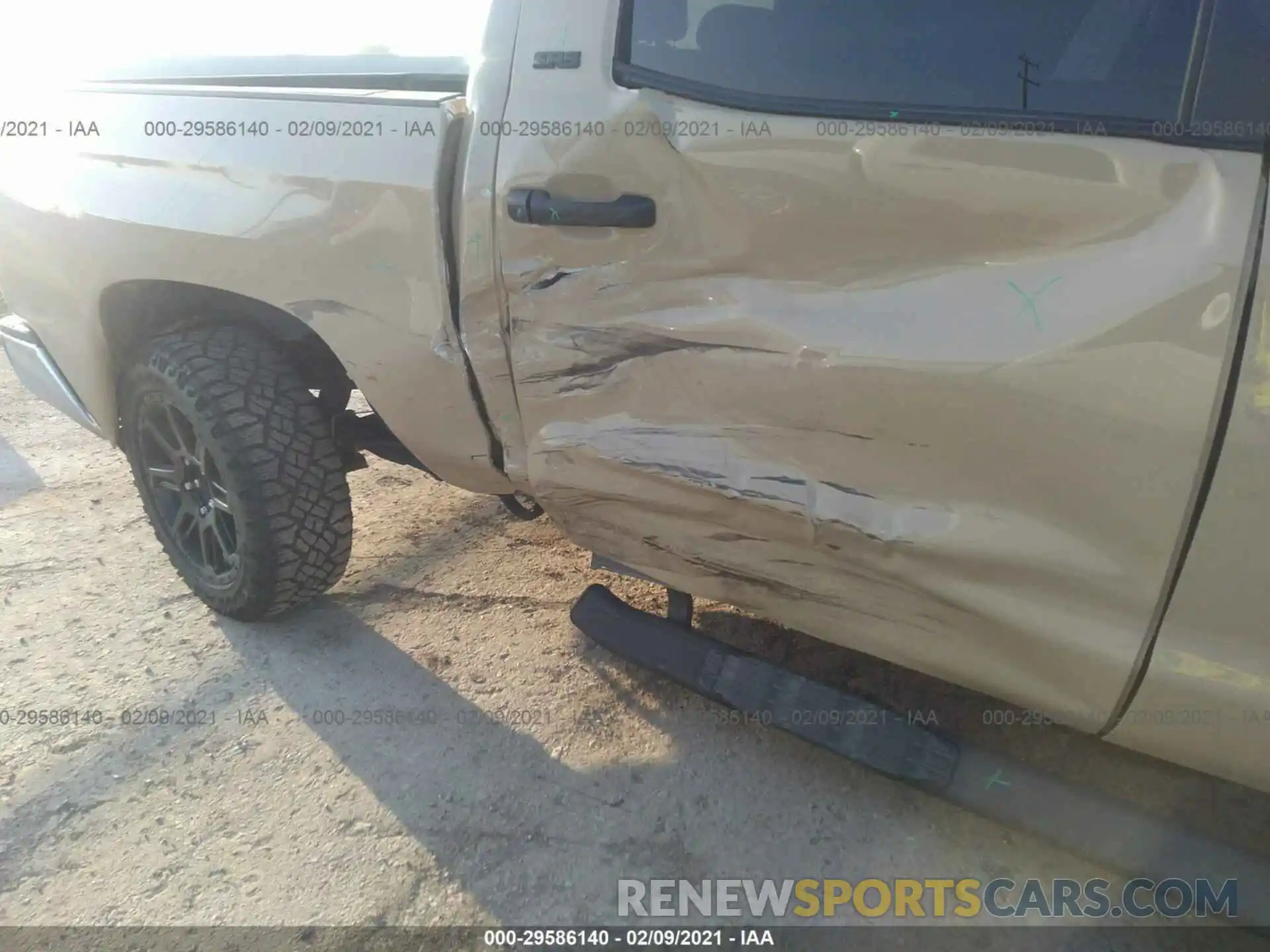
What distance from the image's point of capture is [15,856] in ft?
6.21

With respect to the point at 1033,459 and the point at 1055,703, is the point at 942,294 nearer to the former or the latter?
the point at 1033,459

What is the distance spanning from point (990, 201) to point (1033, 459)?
0.40 m

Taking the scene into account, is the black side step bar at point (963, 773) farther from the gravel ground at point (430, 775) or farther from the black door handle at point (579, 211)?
the black door handle at point (579, 211)

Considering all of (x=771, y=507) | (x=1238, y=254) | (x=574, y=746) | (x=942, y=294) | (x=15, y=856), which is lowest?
(x=15, y=856)

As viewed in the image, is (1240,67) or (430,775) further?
(430,775)

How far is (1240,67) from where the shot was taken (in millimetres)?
1169

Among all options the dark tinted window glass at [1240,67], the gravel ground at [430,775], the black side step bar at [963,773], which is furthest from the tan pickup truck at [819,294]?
the gravel ground at [430,775]

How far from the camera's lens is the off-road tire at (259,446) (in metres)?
2.23

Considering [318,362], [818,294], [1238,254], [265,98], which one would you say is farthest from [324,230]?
[1238,254]

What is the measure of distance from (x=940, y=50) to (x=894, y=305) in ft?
1.28

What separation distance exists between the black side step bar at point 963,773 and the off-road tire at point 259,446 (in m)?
0.97
